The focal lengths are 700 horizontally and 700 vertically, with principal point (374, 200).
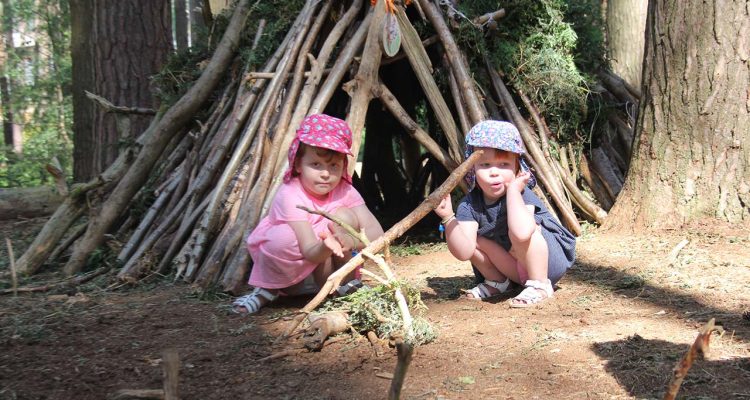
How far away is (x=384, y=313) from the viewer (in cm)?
325

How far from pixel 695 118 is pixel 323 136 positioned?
249 cm

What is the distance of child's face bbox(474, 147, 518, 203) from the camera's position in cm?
366

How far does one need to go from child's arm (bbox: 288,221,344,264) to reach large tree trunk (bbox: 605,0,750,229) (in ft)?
7.71

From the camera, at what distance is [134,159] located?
5.35 meters

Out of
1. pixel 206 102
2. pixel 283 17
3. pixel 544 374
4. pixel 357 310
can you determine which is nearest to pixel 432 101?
pixel 283 17

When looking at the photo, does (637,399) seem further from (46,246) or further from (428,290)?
(46,246)

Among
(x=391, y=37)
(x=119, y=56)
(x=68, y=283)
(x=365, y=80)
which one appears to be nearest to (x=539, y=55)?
(x=365, y=80)

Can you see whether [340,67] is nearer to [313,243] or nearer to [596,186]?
[313,243]

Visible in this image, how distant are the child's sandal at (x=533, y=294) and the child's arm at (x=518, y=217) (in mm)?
321

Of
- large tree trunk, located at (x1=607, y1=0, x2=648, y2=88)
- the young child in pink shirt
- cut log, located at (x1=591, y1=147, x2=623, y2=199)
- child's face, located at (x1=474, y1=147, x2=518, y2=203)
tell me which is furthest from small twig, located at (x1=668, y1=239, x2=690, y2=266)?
large tree trunk, located at (x1=607, y1=0, x2=648, y2=88)

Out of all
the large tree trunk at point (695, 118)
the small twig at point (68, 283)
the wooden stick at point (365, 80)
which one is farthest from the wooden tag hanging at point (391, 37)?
the small twig at point (68, 283)

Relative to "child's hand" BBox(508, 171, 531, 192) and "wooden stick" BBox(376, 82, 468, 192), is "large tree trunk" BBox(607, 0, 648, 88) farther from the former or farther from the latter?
"child's hand" BBox(508, 171, 531, 192)

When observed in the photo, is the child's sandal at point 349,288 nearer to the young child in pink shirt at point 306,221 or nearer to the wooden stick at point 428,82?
the young child in pink shirt at point 306,221

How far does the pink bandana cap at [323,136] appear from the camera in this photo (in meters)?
3.73
